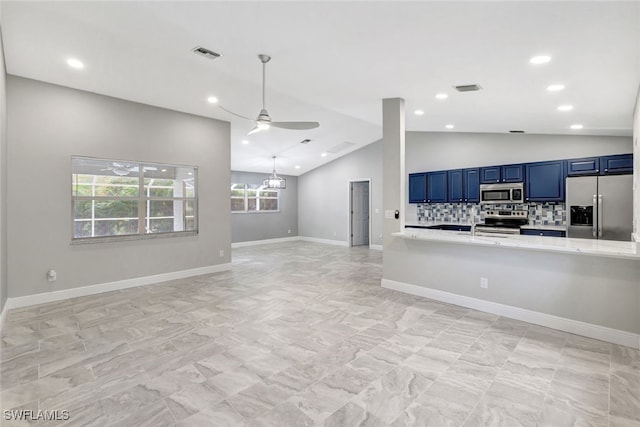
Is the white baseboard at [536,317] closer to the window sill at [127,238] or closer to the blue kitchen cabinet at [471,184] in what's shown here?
the blue kitchen cabinet at [471,184]

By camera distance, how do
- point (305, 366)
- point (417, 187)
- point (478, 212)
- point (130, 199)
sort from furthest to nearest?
point (417, 187)
point (478, 212)
point (130, 199)
point (305, 366)

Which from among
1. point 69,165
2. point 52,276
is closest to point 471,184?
point 69,165

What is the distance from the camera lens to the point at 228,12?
268 cm

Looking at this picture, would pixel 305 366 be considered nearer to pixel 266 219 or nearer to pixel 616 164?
pixel 616 164

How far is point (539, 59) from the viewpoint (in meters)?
2.86

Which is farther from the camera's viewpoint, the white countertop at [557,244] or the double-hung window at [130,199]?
the double-hung window at [130,199]

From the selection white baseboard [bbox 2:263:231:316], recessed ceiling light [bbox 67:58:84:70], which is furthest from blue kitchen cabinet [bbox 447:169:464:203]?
recessed ceiling light [bbox 67:58:84:70]

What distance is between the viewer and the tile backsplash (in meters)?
5.86

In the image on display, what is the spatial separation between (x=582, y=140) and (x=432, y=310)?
4.31 metres

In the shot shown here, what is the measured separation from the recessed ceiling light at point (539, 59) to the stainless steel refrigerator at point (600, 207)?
2.99 meters

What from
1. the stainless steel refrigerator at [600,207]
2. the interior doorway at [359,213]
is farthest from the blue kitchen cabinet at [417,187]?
the stainless steel refrigerator at [600,207]

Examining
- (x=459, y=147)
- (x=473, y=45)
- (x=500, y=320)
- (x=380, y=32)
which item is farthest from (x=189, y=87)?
(x=459, y=147)

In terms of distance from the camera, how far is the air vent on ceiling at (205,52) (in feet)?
11.2

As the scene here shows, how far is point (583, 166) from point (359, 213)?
5.75 m
